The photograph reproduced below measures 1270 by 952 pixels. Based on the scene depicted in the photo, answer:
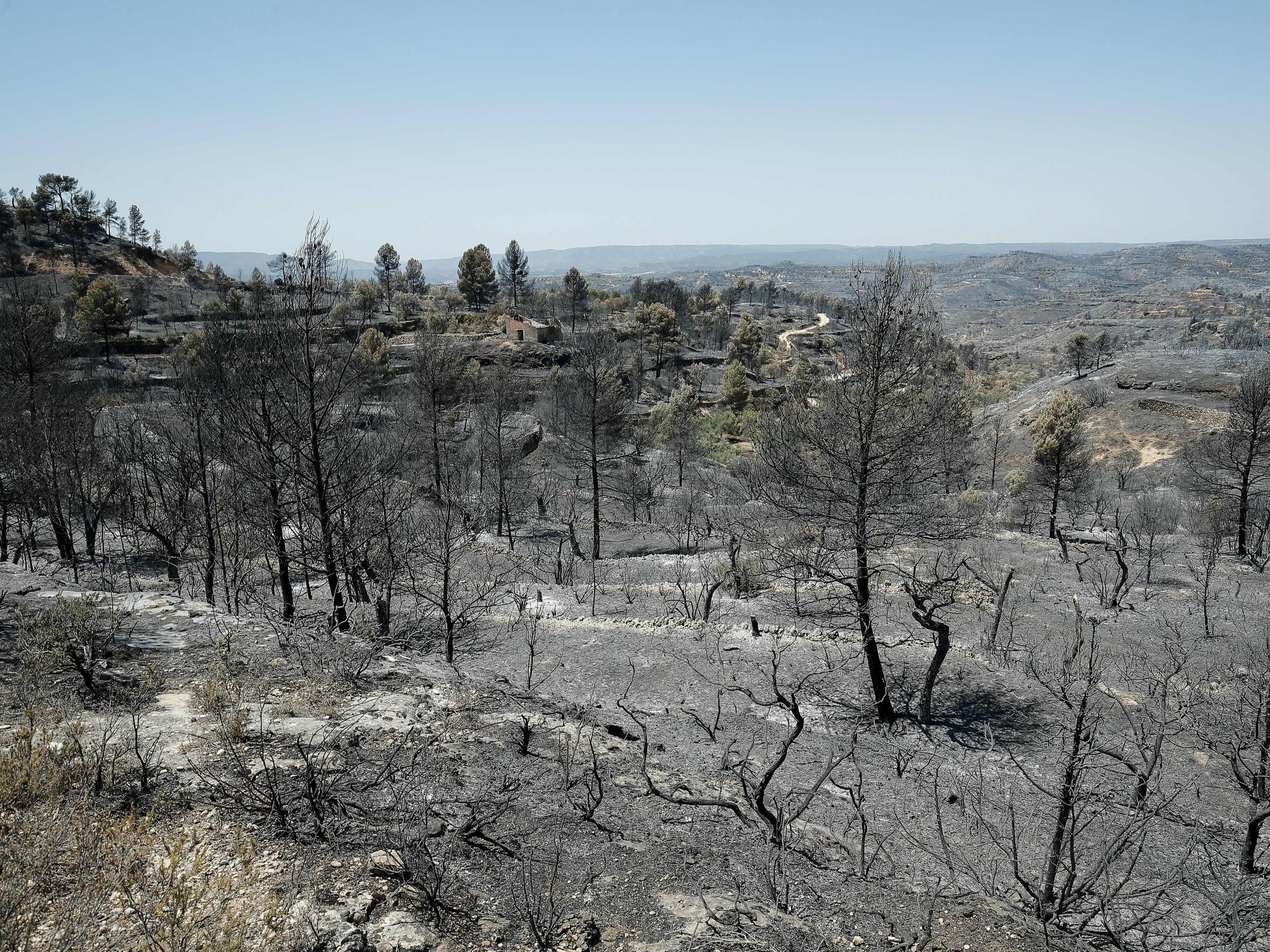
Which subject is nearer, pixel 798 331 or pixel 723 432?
pixel 723 432

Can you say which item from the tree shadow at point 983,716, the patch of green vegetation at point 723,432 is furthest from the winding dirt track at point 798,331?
the tree shadow at point 983,716

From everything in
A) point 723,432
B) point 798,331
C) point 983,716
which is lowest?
point 723,432

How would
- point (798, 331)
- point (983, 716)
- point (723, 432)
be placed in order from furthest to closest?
point (798, 331) < point (723, 432) < point (983, 716)

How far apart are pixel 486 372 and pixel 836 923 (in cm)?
4400

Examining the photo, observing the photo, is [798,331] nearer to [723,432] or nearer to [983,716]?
[723,432]

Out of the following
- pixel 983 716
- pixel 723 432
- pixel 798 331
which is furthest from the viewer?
pixel 798 331

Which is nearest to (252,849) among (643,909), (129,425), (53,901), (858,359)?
(53,901)

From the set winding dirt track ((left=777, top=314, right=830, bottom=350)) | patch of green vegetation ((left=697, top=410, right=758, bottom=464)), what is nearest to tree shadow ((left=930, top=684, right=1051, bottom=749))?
patch of green vegetation ((left=697, top=410, right=758, bottom=464))

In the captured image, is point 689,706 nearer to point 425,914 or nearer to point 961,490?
point 425,914

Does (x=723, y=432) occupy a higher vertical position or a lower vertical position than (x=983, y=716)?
lower

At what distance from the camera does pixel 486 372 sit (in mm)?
46531

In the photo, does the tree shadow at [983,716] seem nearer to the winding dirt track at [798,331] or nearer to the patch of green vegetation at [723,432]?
the patch of green vegetation at [723,432]

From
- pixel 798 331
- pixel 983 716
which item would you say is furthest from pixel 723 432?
pixel 798 331

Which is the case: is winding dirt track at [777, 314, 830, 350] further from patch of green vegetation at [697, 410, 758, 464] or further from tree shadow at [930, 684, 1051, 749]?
Result: tree shadow at [930, 684, 1051, 749]
